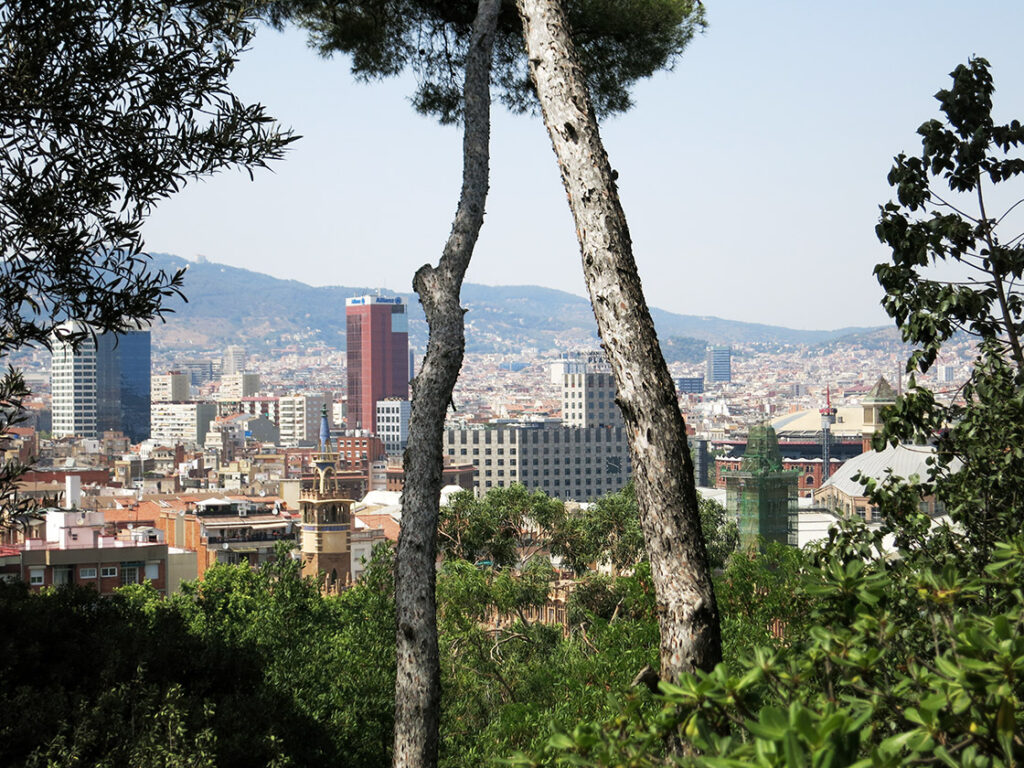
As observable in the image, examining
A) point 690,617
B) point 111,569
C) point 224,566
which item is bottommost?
point 111,569

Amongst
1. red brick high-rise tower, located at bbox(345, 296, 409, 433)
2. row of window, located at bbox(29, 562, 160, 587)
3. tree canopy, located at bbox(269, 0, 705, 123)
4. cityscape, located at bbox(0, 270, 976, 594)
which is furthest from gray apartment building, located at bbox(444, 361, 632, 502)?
tree canopy, located at bbox(269, 0, 705, 123)

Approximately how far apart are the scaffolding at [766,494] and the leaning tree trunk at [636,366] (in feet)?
90.4

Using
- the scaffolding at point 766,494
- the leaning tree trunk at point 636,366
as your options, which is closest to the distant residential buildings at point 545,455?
the scaffolding at point 766,494

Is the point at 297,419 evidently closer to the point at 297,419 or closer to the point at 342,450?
the point at 297,419

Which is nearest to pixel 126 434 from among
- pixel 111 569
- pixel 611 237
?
pixel 111 569

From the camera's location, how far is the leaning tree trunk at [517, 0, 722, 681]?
2.41 meters

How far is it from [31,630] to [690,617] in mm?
3346

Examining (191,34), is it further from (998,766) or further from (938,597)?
(998,766)

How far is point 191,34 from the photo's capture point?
3793mm

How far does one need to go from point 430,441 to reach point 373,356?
150 m

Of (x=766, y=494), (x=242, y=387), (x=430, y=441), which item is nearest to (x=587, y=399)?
(x=242, y=387)

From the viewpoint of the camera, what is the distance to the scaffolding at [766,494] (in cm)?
2984

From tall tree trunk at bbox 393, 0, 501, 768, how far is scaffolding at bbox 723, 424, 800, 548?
2655 cm

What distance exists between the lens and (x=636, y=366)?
2629 mm
